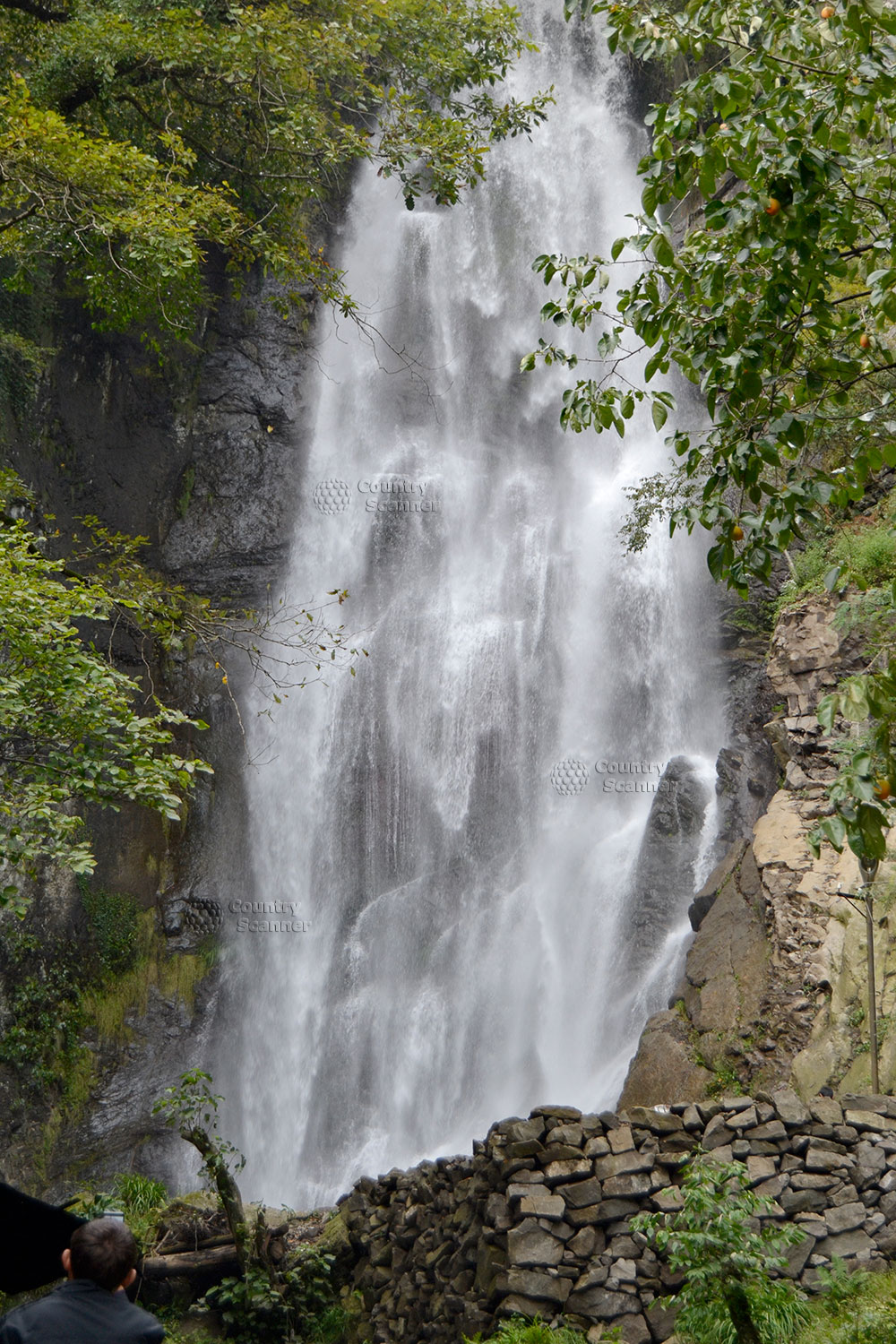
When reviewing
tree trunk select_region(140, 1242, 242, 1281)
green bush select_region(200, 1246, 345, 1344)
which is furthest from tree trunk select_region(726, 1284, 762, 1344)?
tree trunk select_region(140, 1242, 242, 1281)

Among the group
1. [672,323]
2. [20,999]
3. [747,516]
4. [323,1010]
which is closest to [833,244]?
[672,323]

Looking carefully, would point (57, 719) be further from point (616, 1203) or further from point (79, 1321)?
point (616, 1203)

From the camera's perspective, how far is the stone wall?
5.53 m

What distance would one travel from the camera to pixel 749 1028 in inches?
296

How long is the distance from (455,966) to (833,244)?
10.4 metres

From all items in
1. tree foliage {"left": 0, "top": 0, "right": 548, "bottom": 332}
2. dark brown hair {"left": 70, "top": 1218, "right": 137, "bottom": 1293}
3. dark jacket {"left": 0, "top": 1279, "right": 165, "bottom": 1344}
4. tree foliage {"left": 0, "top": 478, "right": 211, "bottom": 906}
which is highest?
tree foliage {"left": 0, "top": 0, "right": 548, "bottom": 332}

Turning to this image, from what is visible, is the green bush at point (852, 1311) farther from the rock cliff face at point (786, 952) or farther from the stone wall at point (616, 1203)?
the rock cliff face at point (786, 952)

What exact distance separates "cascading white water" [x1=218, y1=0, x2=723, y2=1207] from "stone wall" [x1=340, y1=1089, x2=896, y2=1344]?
11.4ft

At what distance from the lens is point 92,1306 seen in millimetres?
2727

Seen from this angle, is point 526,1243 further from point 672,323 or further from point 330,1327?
point 672,323

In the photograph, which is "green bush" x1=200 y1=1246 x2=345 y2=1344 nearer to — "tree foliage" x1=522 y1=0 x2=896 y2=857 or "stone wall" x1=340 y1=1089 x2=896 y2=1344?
"stone wall" x1=340 y1=1089 x2=896 y2=1344

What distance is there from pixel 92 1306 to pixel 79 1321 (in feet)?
0.16

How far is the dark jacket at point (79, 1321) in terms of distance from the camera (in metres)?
2.65

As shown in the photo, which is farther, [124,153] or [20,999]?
[20,999]
